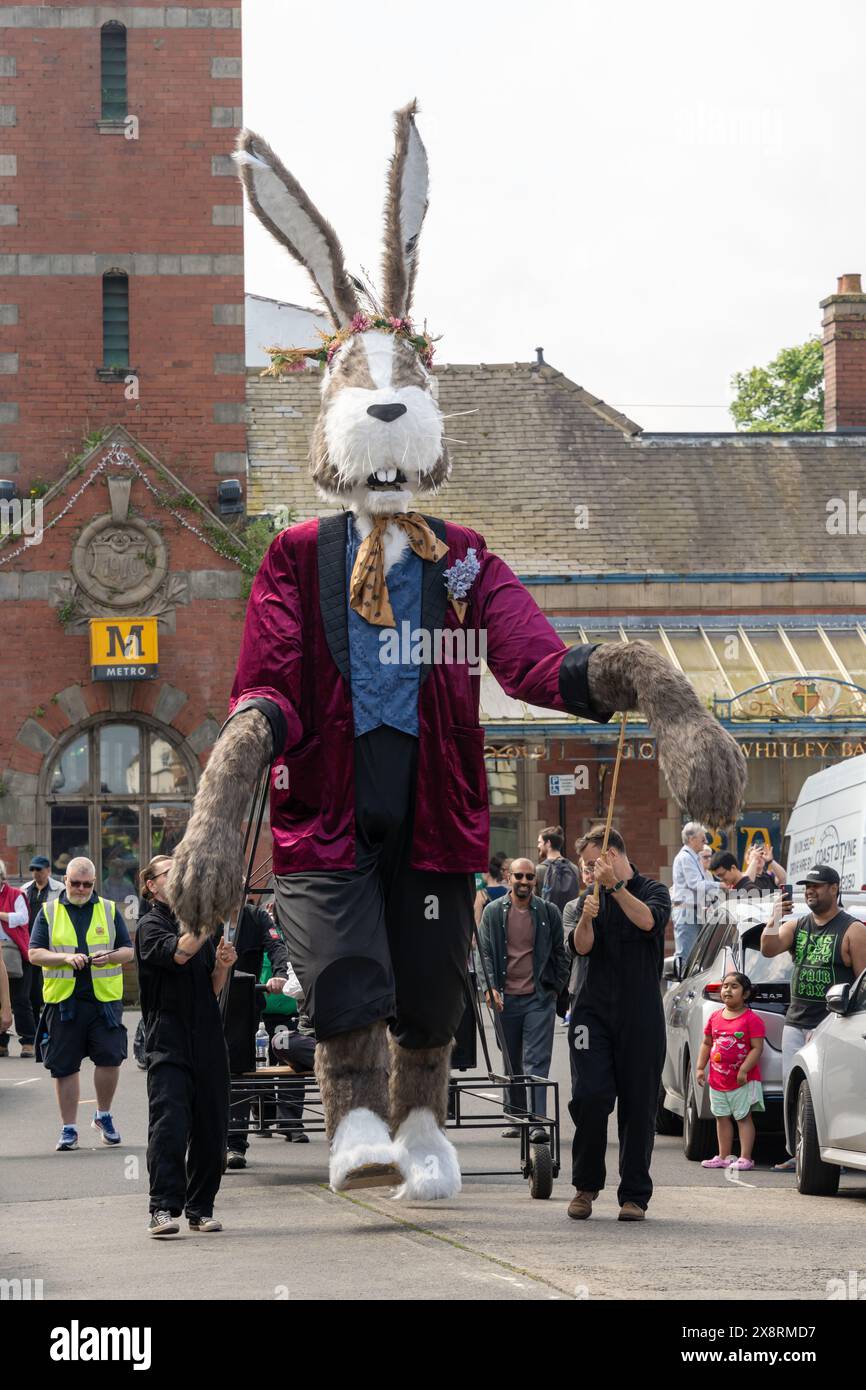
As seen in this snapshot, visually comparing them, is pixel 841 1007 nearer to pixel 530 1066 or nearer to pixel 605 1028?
pixel 605 1028

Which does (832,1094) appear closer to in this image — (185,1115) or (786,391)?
(185,1115)

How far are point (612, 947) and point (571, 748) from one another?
62.2 feet

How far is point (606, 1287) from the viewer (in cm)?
670

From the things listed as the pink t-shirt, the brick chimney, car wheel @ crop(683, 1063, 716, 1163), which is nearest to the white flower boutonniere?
the pink t-shirt

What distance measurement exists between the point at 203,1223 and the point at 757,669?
2000cm

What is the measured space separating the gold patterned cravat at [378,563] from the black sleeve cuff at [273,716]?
0.53m

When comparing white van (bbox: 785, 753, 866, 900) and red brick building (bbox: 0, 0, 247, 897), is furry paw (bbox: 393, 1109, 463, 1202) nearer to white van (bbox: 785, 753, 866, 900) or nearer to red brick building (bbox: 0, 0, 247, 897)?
white van (bbox: 785, 753, 866, 900)

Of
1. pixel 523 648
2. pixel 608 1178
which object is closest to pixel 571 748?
pixel 608 1178

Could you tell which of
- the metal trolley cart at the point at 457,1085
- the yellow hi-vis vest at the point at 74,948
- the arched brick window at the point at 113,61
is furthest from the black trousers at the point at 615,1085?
the arched brick window at the point at 113,61

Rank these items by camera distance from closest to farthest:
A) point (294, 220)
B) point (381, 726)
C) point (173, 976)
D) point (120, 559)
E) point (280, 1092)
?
point (381, 726), point (294, 220), point (173, 976), point (280, 1092), point (120, 559)

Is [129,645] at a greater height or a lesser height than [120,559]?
lesser

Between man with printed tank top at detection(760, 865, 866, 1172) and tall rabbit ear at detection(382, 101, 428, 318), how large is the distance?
4730mm

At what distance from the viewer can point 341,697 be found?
7586mm

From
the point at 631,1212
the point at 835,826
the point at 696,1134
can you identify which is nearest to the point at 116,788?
the point at 835,826
